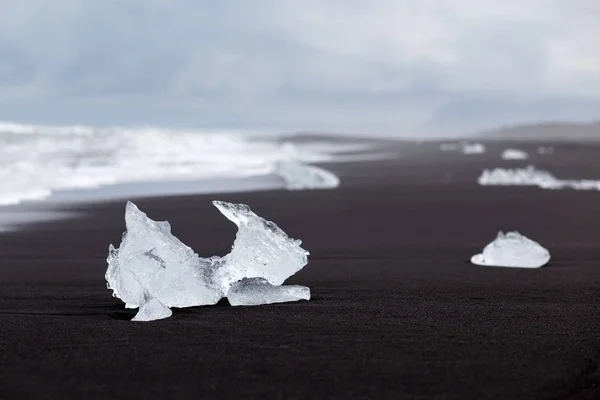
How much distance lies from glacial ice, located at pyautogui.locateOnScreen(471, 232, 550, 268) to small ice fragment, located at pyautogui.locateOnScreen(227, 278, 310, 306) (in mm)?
2051

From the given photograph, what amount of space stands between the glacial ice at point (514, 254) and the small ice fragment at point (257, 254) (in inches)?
74.5

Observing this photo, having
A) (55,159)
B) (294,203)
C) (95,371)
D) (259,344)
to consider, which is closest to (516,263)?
(259,344)

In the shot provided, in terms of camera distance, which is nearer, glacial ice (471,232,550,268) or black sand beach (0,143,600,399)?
black sand beach (0,143,600,399)

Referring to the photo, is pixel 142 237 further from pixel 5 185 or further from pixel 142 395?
pixel 5 185

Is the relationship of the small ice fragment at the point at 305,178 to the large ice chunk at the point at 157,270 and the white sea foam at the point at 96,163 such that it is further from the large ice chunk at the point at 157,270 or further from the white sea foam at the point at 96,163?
the large ice chunk at the point at 157,270

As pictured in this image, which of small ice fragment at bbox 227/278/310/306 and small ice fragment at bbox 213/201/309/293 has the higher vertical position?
small ice fragment at bbox 213/201/309/293

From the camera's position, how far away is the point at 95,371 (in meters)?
3.17

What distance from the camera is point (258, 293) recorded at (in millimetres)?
4547

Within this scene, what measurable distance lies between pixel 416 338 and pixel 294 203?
7.74 meters

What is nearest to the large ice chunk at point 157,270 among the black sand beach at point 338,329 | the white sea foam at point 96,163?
the black sand beach at point 338,329

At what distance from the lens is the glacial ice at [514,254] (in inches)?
240

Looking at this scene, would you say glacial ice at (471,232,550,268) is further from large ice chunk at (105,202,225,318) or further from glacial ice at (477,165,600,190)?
glacial ice at (477,165,600,190)

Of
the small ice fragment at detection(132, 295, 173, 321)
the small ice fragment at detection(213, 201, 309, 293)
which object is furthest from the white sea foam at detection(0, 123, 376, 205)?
the small ice fragment at detection(132, 295, 173, 321)

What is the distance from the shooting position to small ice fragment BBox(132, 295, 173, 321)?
13.6 feet
